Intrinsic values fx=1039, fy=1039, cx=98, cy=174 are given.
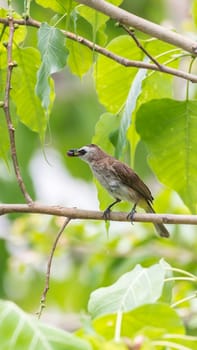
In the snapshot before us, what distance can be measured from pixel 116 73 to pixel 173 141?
0.31 meters

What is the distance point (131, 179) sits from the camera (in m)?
4.76

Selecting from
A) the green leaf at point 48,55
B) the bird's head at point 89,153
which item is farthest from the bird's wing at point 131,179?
the green leaf at point 48,55

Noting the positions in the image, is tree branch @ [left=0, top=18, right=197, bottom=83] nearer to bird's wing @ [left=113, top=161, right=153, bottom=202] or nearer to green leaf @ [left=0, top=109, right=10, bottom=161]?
green leaf @ [left=0, top=109, right=10, bottom=161]

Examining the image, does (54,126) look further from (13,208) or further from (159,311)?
(159,311)

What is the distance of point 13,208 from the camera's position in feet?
9.85

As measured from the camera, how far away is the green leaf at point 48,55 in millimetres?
2846

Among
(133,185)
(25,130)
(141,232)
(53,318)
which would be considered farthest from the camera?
(25,130)

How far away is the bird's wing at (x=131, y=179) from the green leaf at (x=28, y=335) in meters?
2.70

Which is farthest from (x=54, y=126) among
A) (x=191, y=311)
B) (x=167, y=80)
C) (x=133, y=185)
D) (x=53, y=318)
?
(x=167, y=80)

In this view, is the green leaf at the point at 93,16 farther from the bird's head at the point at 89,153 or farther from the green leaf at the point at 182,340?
the bird's head at the point at 89,153

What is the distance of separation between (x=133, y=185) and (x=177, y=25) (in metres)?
5.92

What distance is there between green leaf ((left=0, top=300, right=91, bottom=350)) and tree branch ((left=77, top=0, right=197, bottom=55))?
3.71ft

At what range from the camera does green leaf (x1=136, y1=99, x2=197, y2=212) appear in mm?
3475

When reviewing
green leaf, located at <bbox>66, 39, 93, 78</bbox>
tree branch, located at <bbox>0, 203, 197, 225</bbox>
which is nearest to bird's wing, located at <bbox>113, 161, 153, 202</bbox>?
green leaf, located at <bbox>66, 39, 93, 78</bbox>
